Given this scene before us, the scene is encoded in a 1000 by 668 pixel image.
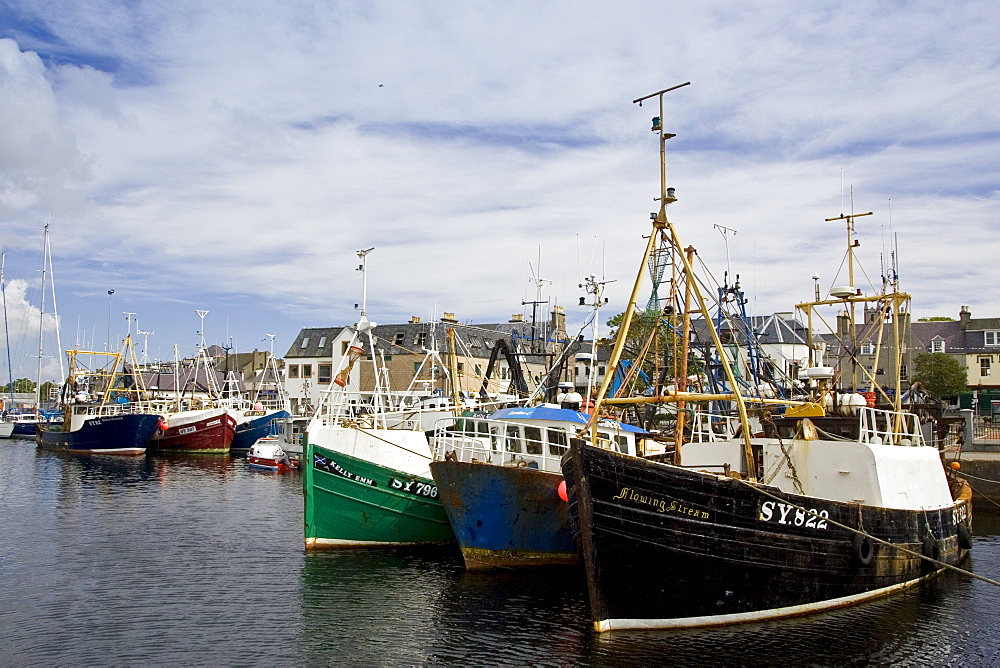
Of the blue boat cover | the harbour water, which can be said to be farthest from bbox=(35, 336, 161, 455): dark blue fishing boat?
the blue boat cover

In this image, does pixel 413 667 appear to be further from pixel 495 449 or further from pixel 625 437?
pixel 625 437

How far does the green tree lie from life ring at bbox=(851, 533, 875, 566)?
159 feet

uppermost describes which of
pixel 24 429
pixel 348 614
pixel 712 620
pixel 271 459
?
pixel 712 620

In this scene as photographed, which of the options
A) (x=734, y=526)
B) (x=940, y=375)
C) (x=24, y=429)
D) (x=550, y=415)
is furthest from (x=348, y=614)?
(x=24, y=429)

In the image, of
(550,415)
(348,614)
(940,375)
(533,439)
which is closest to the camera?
(348,614)

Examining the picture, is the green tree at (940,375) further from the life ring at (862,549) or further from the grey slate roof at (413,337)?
the life ring at (862,549)

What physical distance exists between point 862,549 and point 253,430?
199ft

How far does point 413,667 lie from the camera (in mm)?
15742

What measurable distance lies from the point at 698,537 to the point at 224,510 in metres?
24.9

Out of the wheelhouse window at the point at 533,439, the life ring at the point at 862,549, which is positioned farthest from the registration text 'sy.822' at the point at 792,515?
the wheelhouse window at the point at 533,439

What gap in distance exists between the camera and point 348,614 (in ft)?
63.6

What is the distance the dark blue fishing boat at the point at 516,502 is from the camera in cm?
2208

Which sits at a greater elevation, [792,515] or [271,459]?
[792,515]

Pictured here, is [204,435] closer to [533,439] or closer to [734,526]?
[533,439]
